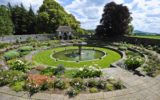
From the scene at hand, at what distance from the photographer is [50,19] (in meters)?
51.4

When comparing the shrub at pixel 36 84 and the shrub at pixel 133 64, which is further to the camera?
the shrub at pixel 133 64

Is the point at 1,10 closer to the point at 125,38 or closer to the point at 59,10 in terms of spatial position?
the point at 59,10

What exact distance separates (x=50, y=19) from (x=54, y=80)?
40678 mm

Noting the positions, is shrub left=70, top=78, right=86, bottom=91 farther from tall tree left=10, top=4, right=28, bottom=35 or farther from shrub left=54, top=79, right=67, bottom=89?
tall tree left=10, top=4, right=28, bottom=35

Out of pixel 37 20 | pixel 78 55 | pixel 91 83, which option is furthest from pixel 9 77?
pixel 37 20

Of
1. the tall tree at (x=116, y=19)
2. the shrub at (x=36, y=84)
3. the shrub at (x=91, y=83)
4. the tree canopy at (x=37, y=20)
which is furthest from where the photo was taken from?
the tree canopy at (x=37, y=20)

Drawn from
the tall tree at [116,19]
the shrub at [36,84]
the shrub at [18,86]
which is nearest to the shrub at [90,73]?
the shrub at [36,84]

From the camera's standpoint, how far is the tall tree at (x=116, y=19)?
128 feet

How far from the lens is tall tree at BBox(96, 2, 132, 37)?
39062 mm

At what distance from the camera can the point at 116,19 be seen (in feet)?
129

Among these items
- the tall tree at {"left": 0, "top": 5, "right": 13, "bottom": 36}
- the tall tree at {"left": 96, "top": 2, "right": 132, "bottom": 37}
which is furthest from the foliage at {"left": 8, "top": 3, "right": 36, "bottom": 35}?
the tall tree at {"left": 96, "top": 2, "right": 132, "bottom": 37}

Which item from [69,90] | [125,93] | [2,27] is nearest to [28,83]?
[69,90]

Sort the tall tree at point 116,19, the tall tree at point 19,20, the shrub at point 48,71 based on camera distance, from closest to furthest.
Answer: the shrub at point 48,71 → the tall tree at point 116,19 → the tall tree at point 19,20

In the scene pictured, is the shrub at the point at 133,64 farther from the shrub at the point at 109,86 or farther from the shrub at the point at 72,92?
the shrub at the point at 72,92
